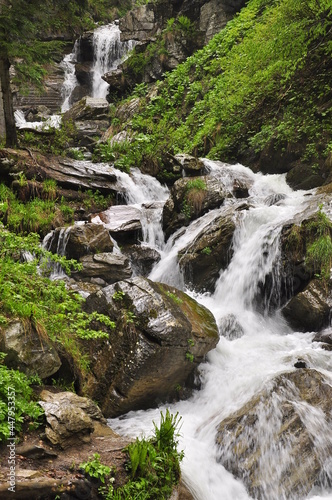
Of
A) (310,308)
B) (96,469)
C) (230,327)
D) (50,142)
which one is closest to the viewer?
(96,469)

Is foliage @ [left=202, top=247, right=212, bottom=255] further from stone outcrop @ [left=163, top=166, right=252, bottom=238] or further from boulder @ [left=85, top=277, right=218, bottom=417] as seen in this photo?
boulder @ [left=85, top=277, right=218, bottom=417]

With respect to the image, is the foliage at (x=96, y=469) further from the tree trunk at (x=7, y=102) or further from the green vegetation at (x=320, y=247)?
the tree trunk at (x=7, y=102)

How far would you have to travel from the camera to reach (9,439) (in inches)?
124

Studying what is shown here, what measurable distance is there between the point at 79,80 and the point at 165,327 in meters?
25.2

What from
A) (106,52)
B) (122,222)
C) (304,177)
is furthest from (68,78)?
(304,177)

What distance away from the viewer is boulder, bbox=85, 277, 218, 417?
518 cm

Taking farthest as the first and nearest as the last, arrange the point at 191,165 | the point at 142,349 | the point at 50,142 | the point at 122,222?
the point at 50,142, the point at 191,165, the point at 122,222, the point at 142,349

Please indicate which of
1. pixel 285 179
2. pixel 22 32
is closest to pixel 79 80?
pixel 22 32

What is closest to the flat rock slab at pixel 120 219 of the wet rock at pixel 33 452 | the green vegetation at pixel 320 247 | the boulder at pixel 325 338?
the green vegetation at pixel 320 247

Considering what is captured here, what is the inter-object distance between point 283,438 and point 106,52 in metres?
28.1

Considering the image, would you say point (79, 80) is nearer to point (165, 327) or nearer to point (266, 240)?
point (266, 240)

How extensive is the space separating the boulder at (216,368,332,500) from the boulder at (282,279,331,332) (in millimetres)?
1916

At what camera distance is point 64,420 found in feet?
12.0

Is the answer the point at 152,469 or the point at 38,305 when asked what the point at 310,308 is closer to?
the point at 152,469
